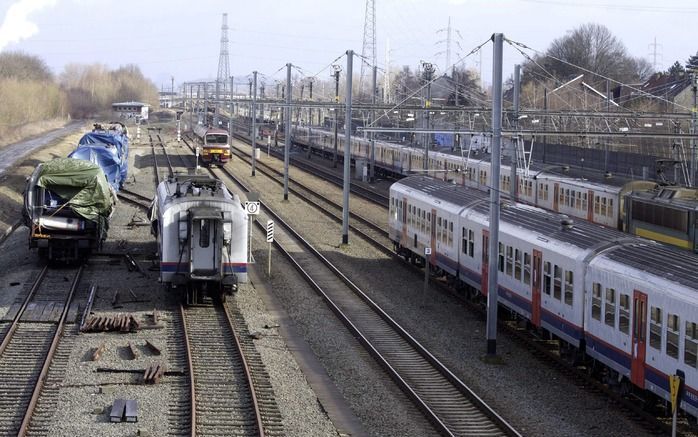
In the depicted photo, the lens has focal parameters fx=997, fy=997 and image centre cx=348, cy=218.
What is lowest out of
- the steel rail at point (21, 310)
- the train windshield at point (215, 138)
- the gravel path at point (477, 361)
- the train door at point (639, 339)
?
the gravel path at point (477, 361)

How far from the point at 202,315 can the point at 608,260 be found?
10333 millimetres

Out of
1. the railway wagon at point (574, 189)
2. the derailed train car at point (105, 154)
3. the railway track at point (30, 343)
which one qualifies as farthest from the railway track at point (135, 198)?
the railway track at point (30, 343)

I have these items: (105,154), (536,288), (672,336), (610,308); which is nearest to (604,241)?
(610,308)

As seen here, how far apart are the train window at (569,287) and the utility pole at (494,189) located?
1.73 metres

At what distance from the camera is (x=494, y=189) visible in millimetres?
20938

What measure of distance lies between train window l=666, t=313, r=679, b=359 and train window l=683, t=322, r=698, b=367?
0.29 m

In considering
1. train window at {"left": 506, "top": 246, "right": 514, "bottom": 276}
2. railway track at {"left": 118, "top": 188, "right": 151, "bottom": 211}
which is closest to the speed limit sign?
train window at {"left": 506, "top": 246, "right": 514, "bottom": 276}

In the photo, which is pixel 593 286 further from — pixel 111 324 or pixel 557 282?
pixel 111 324

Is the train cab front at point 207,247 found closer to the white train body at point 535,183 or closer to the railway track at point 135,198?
the white train body at point 535,183

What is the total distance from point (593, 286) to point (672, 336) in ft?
10.8

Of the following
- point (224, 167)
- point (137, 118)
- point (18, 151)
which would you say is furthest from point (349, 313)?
point (137, 118)

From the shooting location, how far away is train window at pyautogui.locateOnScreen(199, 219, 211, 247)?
24.1 meters

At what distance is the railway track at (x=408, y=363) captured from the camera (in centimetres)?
1619

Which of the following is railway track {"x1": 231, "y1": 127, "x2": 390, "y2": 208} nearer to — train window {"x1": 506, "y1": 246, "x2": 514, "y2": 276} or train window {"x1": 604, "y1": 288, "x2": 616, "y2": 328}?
train window {"x1": 506, "y1": 246, "x2": 514, "y2": 276}
